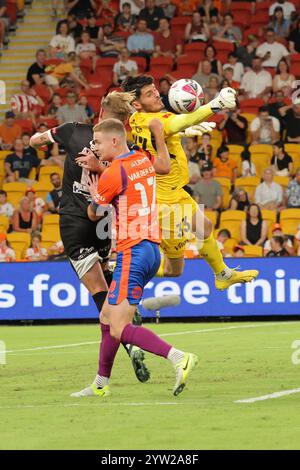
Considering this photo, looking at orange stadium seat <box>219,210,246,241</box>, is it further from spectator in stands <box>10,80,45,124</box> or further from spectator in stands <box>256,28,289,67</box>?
spectator in stands <box>10,80,45,124</box>

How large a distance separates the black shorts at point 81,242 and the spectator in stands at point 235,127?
40.0 feet

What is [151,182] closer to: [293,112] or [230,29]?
[293,112]

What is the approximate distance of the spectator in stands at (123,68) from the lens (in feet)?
78.6

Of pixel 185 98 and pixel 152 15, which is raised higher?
pixel 185 98

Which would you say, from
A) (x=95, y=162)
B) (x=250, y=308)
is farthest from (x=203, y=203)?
(x=95, y=162)

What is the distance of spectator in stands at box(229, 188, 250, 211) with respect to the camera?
2019cm

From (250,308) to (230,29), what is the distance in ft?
26.0

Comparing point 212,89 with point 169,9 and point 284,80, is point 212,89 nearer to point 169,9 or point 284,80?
point 284,80

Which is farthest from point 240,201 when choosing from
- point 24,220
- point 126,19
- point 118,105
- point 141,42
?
point 118,105

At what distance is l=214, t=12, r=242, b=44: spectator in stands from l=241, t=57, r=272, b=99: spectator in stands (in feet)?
3.94

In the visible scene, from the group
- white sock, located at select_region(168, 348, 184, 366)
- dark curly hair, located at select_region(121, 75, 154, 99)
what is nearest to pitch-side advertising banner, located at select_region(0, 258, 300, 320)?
dark curly hair, located at select_region(121, 75, 154, 99)

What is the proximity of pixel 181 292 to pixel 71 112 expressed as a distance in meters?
6.52

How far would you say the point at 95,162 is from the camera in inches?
381

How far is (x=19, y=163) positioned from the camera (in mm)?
22812
